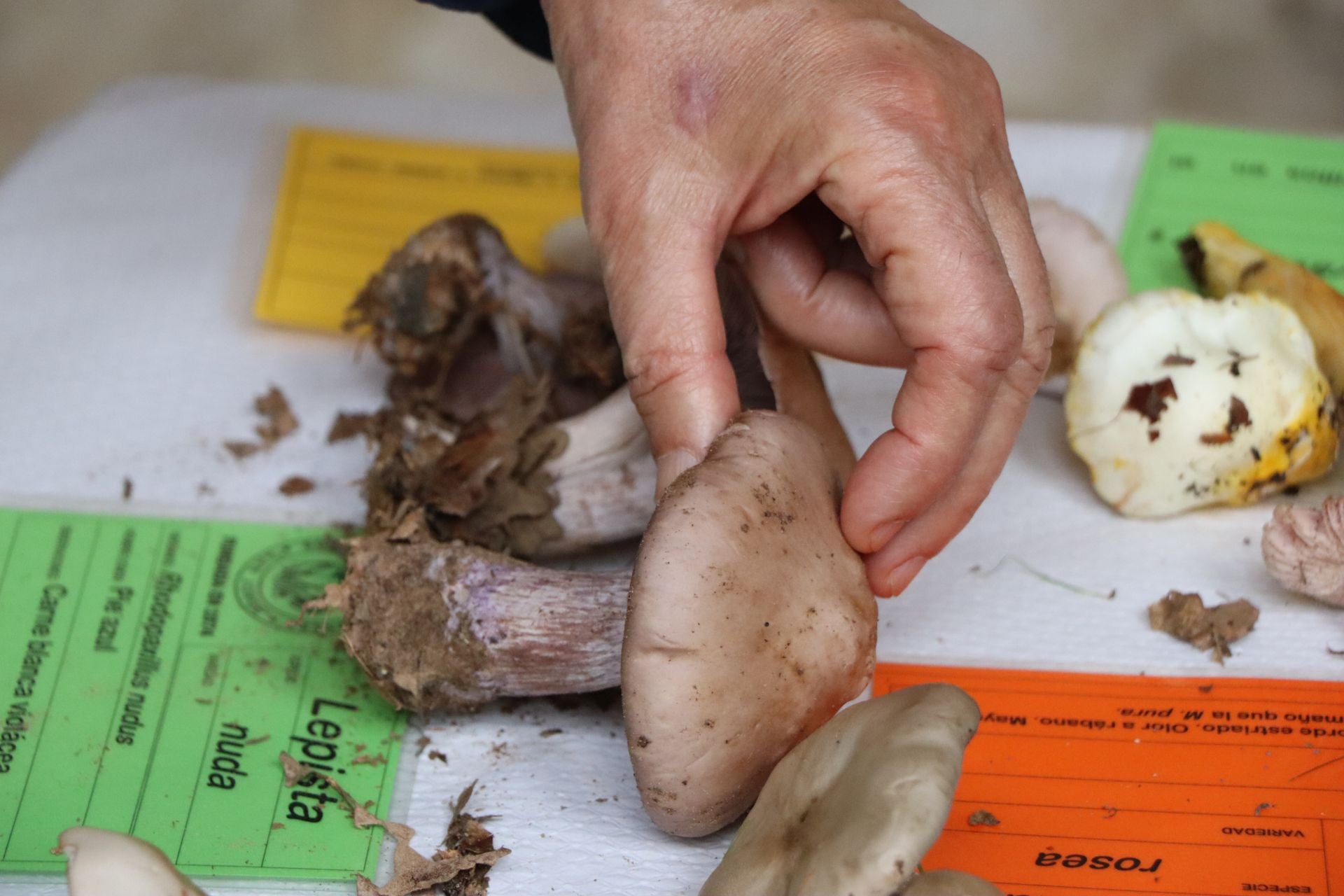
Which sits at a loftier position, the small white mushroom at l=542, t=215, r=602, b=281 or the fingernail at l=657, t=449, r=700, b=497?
the fingernail at l=657, t=449, r=700, b=497

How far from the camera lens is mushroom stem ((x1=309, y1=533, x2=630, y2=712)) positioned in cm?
163

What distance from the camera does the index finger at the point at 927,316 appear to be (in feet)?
4.62

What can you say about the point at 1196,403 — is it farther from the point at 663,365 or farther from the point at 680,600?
the point at 680,600

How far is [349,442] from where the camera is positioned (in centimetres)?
225

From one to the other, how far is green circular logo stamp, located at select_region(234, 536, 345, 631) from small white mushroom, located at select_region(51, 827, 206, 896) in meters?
0.74

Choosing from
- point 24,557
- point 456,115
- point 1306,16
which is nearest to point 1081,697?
point 24,557

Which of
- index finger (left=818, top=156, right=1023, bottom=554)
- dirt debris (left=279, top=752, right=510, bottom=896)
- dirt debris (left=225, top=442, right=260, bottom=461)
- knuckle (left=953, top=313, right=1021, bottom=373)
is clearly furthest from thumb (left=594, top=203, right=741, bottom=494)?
dirt debris (left=225, top=442, right=260, bottom=461)

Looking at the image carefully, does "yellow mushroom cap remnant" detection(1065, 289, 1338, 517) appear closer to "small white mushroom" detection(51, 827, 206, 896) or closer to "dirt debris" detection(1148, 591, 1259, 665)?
"dirt debris" detection(1148, 591, 1259, 665)

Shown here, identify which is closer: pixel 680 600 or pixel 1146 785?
pixel 680 600

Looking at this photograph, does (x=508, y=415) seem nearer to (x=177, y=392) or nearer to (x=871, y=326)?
(x=871, y=326)

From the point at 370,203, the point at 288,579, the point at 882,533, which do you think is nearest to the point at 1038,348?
the point at 882,533

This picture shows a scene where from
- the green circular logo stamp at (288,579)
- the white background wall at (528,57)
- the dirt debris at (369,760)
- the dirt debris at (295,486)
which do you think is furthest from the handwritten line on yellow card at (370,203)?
the white background wall at (528,57)

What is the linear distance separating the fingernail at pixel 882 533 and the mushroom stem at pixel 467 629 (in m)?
0.36

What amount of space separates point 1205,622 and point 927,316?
2.47ft
